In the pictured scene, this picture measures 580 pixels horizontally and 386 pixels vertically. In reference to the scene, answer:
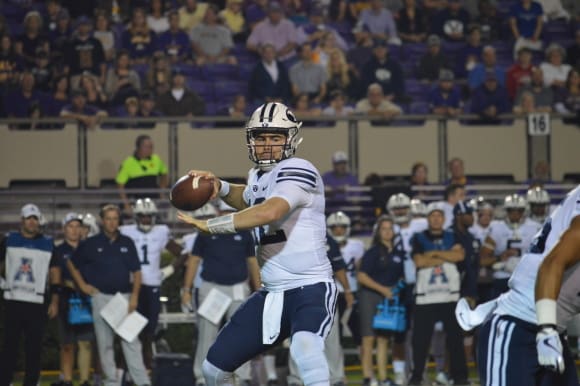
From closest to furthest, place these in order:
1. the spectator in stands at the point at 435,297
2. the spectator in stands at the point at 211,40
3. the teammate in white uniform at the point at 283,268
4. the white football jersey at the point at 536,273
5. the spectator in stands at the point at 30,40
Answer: the white football jersey at the point at 536,273
the teammate in white uniform at the point at 283,268
the spectator in stands at the point at 435,297
the spectator in stands at the point at 30,40
the spectator in stands at the point at 211,40

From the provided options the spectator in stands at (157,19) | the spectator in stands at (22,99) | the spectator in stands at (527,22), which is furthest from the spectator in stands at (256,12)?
the spectator in stands at (527,22)

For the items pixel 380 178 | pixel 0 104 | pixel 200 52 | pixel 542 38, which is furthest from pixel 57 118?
pixel 542 38

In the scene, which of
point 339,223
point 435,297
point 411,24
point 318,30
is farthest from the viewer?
point 411,24

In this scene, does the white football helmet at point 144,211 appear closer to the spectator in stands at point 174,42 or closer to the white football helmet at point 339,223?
the white football helmet at point 339,223

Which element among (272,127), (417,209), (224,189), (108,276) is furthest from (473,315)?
(417,209)

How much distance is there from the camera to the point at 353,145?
48.9 feet

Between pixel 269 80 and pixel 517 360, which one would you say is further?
pixel 269 80

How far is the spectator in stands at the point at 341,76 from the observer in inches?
616

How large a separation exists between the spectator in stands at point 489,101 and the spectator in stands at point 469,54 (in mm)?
1047

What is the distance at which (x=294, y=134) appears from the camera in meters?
6.68

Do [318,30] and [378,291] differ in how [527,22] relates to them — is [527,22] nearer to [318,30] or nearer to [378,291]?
[318,30]

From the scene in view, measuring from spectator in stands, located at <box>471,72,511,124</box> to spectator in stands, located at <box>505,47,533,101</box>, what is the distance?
49 cm

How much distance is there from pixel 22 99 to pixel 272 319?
29.2 feet

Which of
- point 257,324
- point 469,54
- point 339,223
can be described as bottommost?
point 257,324
